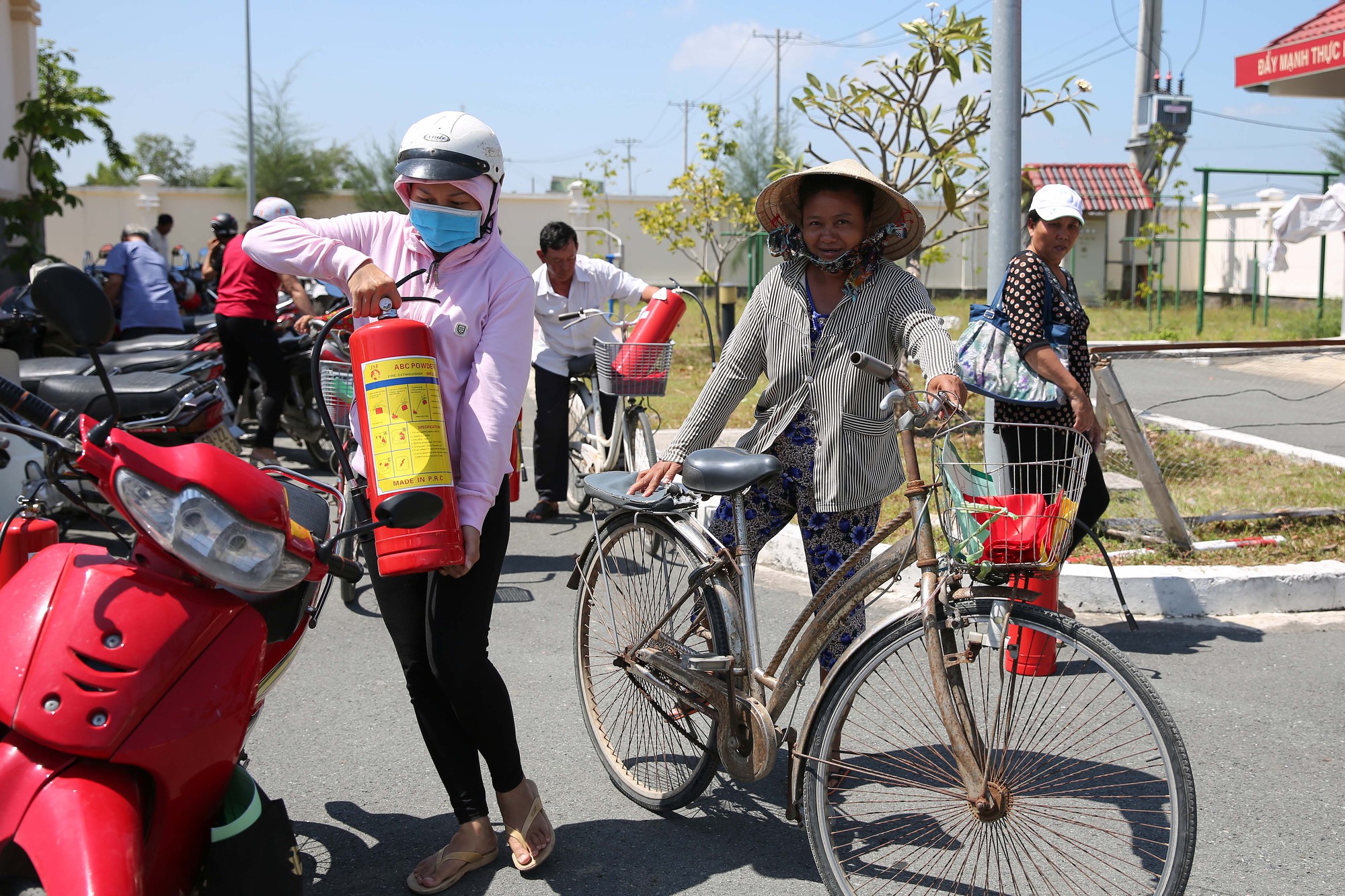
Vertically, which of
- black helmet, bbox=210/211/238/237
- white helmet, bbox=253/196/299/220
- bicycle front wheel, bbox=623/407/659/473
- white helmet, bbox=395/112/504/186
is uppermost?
black helmet, bbox=210/211/238/237

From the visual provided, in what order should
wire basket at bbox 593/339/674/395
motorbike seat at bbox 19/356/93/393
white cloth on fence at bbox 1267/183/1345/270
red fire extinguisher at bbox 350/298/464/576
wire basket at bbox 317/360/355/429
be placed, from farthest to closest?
1. white cloth on fence at bbox 1267/183/1345/270
2. motorbike seat at bbox 19/356/93/393
3. wire basket at bbox 593/339/674/395
4. wire basket at bbox 317/360/355/429
5. red fire extinguisher at bbox 350/298/464/576

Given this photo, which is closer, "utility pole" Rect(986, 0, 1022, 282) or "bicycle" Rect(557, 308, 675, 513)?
"utility pole" Rect(986, 0, 1022, 282)

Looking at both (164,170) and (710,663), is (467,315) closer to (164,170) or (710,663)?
(710,663)

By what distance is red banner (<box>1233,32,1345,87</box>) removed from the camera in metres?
13.7

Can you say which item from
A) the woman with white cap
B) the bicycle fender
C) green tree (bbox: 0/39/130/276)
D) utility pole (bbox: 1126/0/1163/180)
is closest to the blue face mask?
the bicycle fender

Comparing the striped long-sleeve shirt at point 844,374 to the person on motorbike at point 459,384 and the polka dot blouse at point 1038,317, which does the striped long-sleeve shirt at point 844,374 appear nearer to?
the person on motorbike at point 459,384

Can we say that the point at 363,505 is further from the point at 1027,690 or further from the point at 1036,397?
the point at 1036,397

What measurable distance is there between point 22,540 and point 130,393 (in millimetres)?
4378

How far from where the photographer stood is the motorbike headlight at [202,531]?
2221 millimetres

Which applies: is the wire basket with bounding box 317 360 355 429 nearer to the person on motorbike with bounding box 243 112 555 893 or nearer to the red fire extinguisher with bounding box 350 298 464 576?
the person on motorbike with bounding box 243 112 555 893

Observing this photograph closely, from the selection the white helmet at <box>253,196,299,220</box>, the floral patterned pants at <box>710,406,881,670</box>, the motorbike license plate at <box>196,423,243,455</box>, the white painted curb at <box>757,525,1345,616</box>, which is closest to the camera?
the floral patterned pants at <box>710,406,881,670</box>

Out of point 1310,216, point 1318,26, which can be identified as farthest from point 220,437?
point 1318,26

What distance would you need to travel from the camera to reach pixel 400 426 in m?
2.69

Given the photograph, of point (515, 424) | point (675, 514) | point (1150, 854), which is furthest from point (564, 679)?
point (1150, 854)
